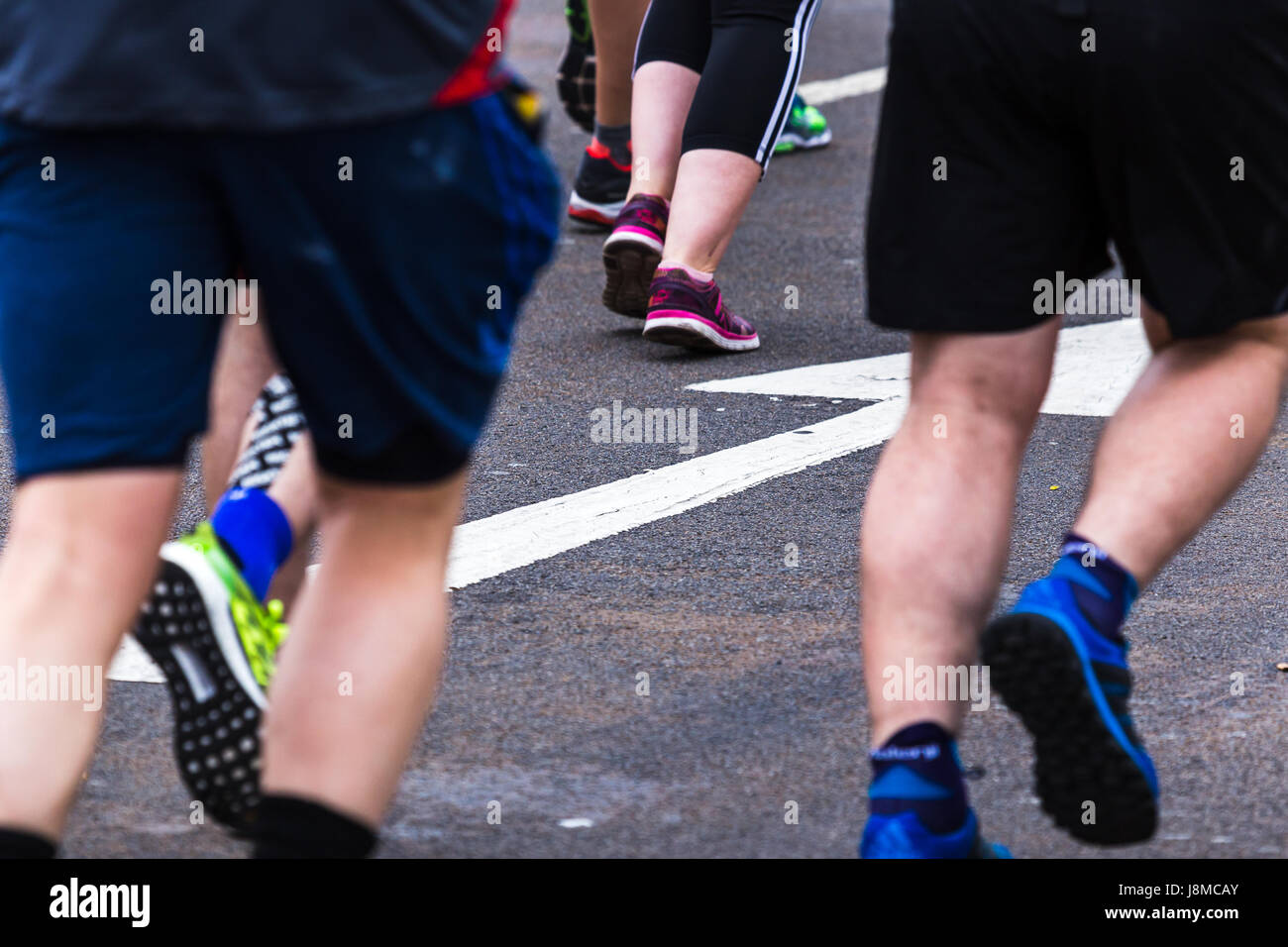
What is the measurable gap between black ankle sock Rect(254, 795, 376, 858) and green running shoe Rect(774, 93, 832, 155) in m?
7.03

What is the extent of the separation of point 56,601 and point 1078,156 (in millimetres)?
1252

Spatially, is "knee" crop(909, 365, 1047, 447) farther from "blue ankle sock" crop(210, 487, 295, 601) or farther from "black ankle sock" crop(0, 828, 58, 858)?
"black ankle sock" crop(0, 828, 58, 858)

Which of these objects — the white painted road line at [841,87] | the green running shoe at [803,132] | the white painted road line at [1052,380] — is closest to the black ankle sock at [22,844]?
the white painted road line at [1052,380]

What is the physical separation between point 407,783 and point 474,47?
1183 mm

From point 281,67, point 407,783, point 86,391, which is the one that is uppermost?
point 281,67

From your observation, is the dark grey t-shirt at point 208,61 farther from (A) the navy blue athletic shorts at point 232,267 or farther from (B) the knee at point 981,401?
(B) the knee at point 981,401

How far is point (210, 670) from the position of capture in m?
2.50

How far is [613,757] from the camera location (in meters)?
2.93

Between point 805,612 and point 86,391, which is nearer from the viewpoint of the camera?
point 86,391

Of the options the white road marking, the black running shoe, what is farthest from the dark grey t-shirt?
the black running shoe
